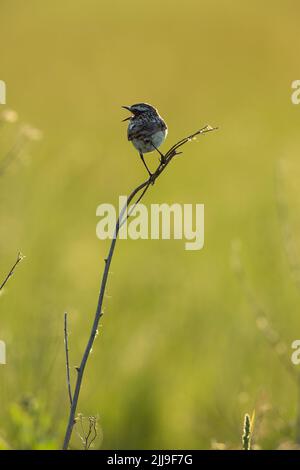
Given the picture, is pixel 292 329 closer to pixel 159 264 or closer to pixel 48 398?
pixel 159 264

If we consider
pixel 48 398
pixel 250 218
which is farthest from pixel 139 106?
pixel 250 218

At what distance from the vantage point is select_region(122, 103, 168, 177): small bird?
358 cm

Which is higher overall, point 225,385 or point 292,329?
point 292,329

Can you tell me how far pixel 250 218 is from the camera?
8.72 meters

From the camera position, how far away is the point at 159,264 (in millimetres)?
7574

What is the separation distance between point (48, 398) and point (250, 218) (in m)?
4.08

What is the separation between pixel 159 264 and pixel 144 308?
1.88 feet

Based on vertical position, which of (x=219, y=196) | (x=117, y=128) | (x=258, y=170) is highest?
(x=117, y=128)

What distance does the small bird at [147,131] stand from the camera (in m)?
3.58

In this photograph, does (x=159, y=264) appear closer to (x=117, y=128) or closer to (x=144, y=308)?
(x=144, y=308)

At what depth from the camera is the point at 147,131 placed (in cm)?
357

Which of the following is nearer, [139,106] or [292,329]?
[139,106]
